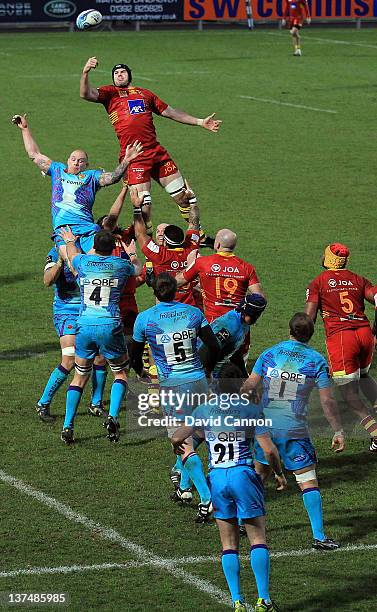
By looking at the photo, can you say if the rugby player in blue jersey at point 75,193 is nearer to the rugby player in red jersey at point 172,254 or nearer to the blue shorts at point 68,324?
the blue shorts at point 68,324

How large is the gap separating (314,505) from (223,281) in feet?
11.5

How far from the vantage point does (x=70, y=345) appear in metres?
15.7

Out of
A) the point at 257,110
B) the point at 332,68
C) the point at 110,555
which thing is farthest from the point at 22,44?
the point at 110,555

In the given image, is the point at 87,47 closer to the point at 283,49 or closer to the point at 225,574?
the point at 283,49

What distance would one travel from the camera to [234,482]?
1041 centimetres

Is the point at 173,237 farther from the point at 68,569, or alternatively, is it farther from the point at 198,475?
the point at 68,569

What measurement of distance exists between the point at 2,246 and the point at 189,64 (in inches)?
945

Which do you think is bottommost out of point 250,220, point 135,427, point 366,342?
point 250,220

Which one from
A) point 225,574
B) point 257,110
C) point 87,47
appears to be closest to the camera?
point 225,574

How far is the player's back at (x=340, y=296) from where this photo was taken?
14.5 m

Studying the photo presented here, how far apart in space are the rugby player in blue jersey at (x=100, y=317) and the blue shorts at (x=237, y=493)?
4.09 meters

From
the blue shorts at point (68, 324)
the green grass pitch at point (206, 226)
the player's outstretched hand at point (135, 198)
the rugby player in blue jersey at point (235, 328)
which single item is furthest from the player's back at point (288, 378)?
the player's outstretched hand at point (135, 198)

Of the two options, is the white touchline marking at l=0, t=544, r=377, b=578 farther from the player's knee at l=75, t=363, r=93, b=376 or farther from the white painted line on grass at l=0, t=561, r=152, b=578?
the player's knee at l=75, t=363, r=93, b=376

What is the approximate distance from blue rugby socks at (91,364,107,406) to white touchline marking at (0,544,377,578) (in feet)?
14.7
